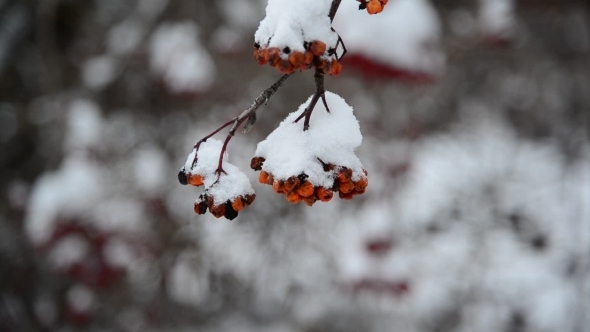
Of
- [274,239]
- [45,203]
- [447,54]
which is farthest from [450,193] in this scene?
[45,203]

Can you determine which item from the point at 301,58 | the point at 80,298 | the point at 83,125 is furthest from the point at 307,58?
the point at 80,298

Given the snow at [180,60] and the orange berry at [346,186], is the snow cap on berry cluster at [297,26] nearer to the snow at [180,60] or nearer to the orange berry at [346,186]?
the orange berry at [346,186]

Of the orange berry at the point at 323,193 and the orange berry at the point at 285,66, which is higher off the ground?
the orange berry at the point at 285,66

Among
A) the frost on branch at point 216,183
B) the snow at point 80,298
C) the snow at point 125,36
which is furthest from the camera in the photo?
the snow at point 125,36

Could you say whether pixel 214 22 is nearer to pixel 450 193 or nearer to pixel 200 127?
pixel 200 127

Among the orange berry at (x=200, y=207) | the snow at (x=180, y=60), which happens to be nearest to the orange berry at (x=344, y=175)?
the orange berry at (x=200, y=207)

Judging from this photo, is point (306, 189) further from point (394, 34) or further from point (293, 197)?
point (394, 34)
